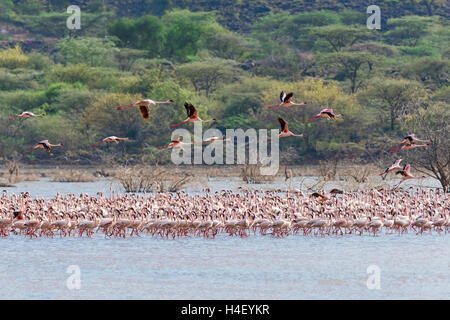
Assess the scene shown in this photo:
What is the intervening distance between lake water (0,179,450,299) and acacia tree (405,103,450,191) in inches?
351

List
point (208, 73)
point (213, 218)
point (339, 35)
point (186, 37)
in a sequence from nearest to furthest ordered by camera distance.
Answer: point (213, 218), point (208, 73), point (339, 35), point (186, 37)

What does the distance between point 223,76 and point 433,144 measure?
36.8 metres

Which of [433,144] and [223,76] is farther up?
→ [433,144]

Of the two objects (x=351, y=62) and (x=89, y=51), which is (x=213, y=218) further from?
(x=89, y=51)

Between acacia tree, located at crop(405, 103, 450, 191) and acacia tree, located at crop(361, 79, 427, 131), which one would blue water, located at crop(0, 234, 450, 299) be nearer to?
acacia tree, located at crop(405, 103, 450, 191)

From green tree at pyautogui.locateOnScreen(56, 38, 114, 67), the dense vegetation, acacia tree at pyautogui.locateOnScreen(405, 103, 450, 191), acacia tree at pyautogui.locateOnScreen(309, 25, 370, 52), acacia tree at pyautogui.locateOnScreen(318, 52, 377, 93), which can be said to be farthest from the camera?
green tree at pyautogui.locateOnScreen(56, 38, 114, 67)

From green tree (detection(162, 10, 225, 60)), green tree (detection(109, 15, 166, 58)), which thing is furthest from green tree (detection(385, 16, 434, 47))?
green tree (detection(109, 15, 166, 58))

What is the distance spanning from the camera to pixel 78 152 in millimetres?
57250

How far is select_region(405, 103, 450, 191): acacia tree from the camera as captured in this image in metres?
32.0

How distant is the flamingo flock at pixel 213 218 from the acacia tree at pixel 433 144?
298 inches

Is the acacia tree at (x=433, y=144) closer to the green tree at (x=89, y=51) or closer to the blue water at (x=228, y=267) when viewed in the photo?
the blue water at (x=228, y=267)

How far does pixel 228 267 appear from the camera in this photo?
19.2 meters

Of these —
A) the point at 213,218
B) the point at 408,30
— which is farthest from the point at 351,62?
the point at 213,218

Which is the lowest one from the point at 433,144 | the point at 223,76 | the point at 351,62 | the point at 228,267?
the point at 223,76
